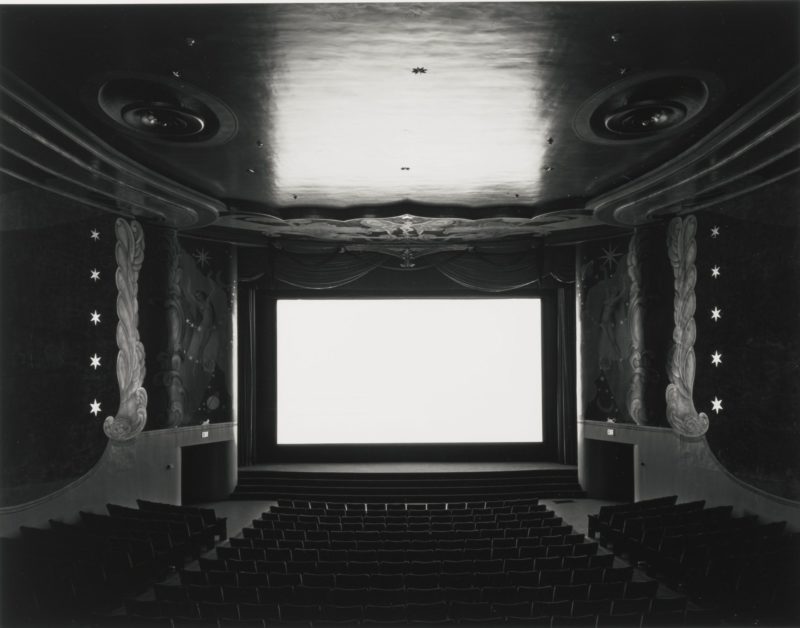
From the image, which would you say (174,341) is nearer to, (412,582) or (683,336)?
(412,582)

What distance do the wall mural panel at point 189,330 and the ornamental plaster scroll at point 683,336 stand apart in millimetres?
9318

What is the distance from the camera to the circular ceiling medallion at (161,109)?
6.78 metres

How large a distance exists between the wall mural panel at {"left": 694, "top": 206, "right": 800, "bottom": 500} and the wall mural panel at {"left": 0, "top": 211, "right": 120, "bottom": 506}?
1044cm

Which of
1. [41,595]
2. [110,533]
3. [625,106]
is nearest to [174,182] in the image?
[110,533]

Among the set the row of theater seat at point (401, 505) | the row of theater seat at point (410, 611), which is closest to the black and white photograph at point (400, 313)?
the row of theater seat at point (410, 611)

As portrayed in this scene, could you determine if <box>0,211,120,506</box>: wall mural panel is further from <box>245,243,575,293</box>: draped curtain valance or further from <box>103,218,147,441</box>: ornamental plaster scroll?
<box>245,243,575,293</box>: draped curtain valance

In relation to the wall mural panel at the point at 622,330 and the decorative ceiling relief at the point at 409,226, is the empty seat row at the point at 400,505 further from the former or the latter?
the decorative ceiling relief at the point at 409,226

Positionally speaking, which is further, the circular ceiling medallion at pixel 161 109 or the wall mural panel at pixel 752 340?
the wall mural panel at pixel 752 340

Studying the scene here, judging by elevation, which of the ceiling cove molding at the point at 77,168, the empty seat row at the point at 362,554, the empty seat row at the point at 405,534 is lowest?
the empty seat row at the point at 405,534

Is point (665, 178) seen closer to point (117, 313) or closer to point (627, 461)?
point (627, 461)

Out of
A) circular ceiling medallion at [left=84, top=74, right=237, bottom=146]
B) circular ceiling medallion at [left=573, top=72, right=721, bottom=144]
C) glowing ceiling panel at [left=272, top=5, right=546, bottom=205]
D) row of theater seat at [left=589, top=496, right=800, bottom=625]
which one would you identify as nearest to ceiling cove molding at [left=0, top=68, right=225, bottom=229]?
circular ceiling medallion at [left=84, top=74, right=237, bottom=146]

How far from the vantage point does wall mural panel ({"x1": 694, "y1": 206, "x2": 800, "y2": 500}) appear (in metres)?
8.95

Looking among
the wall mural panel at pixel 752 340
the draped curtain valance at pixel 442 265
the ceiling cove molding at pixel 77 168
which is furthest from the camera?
the draped curtain valance at pixel 442 265

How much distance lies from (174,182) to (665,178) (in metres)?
7.91
